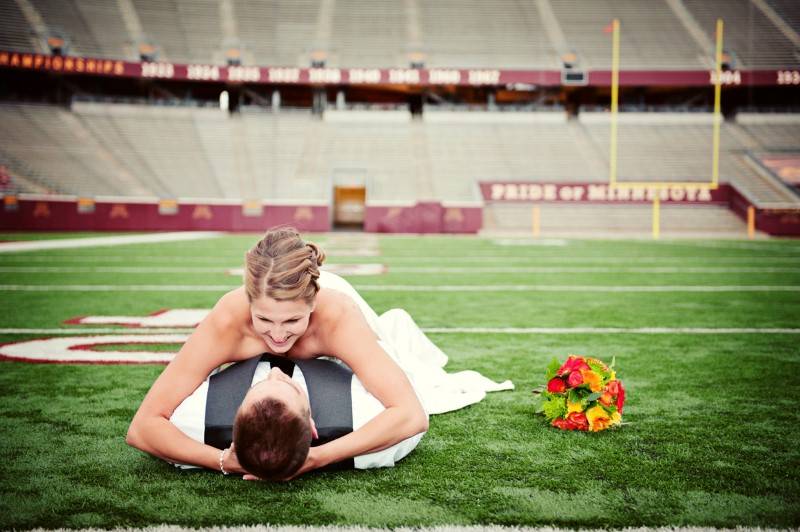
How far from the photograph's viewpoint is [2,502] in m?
1.94

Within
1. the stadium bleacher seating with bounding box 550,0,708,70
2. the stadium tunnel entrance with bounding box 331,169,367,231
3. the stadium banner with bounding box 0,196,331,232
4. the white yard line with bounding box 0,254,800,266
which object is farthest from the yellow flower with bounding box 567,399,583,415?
the stadium bleacher seating with bounding box 550,0,708,70

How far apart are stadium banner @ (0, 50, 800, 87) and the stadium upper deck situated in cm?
68

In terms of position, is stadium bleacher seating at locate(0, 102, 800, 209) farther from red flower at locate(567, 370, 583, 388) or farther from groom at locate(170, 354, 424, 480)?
groom at locate(170, 354, 424, 480)

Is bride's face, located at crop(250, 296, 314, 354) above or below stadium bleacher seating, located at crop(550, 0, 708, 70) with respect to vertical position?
below

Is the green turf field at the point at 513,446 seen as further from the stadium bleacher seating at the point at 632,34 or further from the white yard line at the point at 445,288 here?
the stadium bleacher seating at the point at 632,34

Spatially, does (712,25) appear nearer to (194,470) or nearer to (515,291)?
(515,291)

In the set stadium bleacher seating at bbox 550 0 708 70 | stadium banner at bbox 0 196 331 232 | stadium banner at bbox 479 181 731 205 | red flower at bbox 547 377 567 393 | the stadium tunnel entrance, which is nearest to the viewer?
red flower at bbox 547 377 567 393

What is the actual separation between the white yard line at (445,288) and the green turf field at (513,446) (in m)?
1.15

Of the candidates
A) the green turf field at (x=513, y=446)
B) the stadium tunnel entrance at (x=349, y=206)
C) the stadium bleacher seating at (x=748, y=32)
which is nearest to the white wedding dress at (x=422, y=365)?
the green turf field at (x=513, y=446)

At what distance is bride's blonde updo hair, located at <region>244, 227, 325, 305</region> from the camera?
1973 mm

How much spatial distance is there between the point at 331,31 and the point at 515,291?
25665mm

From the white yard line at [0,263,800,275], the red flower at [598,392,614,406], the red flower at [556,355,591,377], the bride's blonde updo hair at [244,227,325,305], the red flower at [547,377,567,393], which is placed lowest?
the white yard line at [0,263,800,275]

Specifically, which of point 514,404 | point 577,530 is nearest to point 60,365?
point 514,404

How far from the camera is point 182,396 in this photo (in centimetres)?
216
